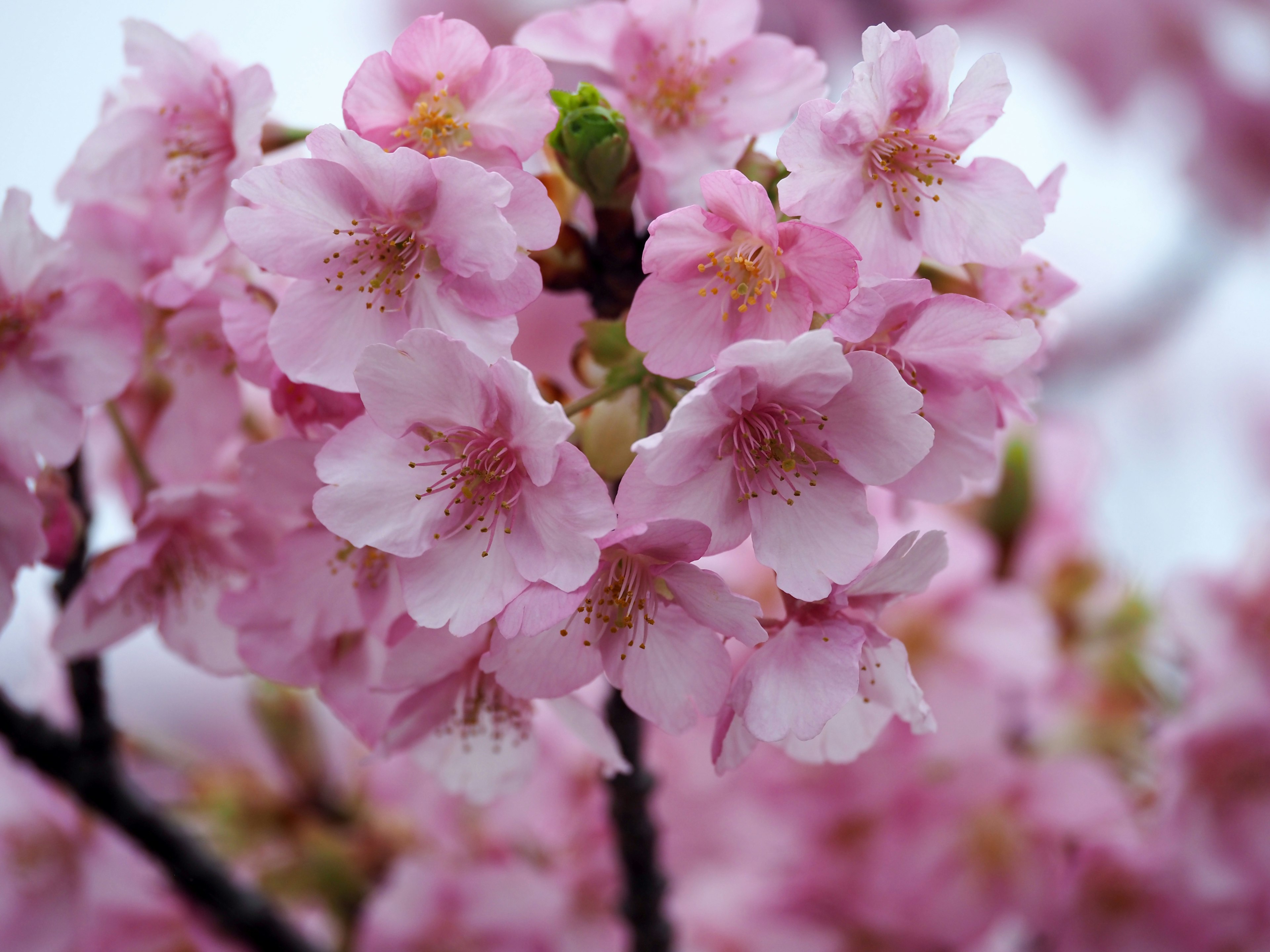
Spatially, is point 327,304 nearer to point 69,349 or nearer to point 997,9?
point 69,349

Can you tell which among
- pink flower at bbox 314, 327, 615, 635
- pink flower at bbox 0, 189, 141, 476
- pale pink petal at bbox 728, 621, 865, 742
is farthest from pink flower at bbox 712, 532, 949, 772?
pink flower at bbox 0, 189, 141, 476

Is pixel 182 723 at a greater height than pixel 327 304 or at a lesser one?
lesser

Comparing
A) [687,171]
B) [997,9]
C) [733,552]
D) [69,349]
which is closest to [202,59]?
[69,349]

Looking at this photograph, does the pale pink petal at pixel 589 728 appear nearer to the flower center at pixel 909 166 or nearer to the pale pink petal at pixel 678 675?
the pale pink petal at pixel 678 675

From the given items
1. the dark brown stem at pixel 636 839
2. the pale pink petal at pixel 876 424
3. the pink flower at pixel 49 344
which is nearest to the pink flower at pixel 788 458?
the pale pink petal at pixel 876 424

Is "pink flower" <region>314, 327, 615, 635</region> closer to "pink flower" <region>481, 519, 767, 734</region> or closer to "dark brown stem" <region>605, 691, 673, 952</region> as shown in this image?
"pink flower" <region>481, 519, 767, 734</region>

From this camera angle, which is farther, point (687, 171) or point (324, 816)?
point (324, 816)

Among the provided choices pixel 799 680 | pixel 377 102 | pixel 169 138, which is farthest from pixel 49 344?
pixel 799 680
